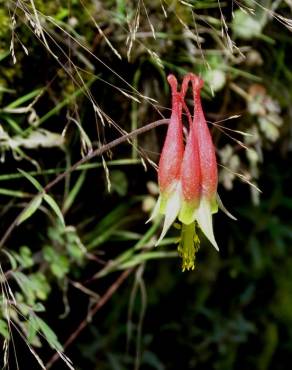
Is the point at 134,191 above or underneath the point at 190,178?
underneath

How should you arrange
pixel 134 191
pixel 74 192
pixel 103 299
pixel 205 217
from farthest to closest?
1. pixel 134 191
2. pixel 103 299
3. pixel 74 192
4. pixel 205 217

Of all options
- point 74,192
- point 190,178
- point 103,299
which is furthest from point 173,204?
point 103,299

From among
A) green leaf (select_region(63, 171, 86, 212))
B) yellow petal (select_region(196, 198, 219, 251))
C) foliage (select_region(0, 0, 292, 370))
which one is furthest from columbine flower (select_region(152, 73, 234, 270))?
green leaf (select_region(63, 171, 86, 212))

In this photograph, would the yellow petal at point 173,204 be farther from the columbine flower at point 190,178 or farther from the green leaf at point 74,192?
the green leaf at point 74,192

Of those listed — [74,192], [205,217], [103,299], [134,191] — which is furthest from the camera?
[134,191]

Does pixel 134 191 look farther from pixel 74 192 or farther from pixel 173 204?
pixel 173 204

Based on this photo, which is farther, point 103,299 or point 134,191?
point 134,191

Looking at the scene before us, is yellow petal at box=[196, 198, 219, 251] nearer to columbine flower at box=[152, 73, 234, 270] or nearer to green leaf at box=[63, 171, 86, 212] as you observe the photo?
columbine flower at box=[152, 73, 234, 270]

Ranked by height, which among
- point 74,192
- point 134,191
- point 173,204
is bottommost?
point 134,191

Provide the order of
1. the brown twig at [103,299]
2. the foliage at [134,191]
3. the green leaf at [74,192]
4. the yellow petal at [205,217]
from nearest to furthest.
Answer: the yellow petal at [205,217]
the foliage at [134,191]
the green leaf at [74,192]
the brown twig at [103,299]

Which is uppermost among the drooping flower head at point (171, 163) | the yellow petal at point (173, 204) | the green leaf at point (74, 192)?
the drooping flower head at point (171, 163)

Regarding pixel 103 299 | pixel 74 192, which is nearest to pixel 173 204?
pixel 74 192

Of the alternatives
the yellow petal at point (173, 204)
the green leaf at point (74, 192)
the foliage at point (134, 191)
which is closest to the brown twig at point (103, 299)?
the foliage at point (134, 191)
